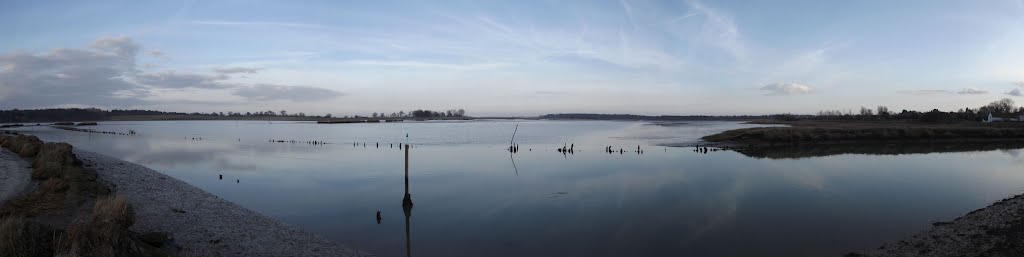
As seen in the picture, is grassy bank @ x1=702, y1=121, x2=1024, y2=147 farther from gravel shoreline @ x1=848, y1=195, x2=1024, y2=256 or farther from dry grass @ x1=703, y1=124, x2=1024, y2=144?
gravel shoreline @ x1=848, y1=195, x2=1024, y2=256

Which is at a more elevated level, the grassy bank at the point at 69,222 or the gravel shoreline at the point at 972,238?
the grassy bank at the point at 69,222

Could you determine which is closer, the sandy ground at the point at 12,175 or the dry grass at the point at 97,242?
the dry grass at the point at 97,242

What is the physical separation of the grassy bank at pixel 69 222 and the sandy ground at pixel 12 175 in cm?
37

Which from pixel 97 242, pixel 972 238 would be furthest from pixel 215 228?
pixel 972 238

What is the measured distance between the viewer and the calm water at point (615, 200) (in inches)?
488

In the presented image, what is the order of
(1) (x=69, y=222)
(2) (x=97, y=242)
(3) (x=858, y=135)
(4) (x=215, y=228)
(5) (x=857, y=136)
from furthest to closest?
(3) (x=858, y=135) → (5) (x=857, y=136) → (4) (x=215, y=228) → (1) (x=69, y=222) → (2) (x=97, y=242)

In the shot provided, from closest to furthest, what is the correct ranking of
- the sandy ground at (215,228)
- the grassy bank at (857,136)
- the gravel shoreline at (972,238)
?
the gravel shoreline at (972,238) < the sandy ground at (215,228) < the grassy bank at (857,136)

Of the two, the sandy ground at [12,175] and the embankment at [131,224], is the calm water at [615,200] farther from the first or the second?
the sandy ground at [12,175]

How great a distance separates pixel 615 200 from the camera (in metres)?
18.0

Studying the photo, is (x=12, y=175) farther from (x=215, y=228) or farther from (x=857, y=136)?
(x=857, y=136)

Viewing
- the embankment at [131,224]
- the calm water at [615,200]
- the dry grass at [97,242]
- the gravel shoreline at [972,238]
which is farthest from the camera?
the calm water at [615,200]

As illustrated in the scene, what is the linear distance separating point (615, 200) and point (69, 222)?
14639mm

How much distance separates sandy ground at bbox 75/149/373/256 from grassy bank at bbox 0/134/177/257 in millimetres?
821

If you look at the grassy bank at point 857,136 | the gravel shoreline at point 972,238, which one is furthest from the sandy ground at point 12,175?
the grassy bank at point 857,136
